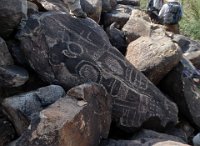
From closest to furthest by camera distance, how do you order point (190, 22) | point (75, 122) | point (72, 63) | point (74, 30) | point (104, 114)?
point (75, 122)
point (104, 114)
point (72, 63)
point (74, 30)
point (190, 22)

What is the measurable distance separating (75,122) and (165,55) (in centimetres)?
159

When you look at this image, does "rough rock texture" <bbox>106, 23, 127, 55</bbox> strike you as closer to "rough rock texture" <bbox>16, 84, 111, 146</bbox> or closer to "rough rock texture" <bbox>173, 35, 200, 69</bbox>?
"rough rock texture" <bbox>173, 35, 200, 69</bbox>

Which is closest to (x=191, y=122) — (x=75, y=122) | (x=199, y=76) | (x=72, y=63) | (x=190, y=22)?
(x=199, y=76)

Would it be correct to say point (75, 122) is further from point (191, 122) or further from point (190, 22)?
point (190, 22)

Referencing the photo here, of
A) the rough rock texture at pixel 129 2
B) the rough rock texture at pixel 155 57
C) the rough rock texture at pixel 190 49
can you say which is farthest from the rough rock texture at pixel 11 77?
the rough rock texture at pixel 129 2

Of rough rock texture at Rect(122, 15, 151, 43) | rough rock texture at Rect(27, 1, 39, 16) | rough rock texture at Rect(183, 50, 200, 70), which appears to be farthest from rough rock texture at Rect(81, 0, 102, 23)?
rough rock texture at Rect(183, 50, 200, 70)

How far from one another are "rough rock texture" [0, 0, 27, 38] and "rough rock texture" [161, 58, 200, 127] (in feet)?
5.46

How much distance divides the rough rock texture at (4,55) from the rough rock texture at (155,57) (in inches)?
52.1

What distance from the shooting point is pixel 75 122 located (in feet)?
10.5

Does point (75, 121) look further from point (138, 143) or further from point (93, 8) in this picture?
point (93, 8)

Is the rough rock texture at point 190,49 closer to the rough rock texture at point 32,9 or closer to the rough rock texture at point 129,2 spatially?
the rough rock texture at point 129,2

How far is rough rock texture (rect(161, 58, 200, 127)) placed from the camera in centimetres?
450

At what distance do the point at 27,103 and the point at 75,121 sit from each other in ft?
1.88

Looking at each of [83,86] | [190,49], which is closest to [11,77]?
[83,86]
